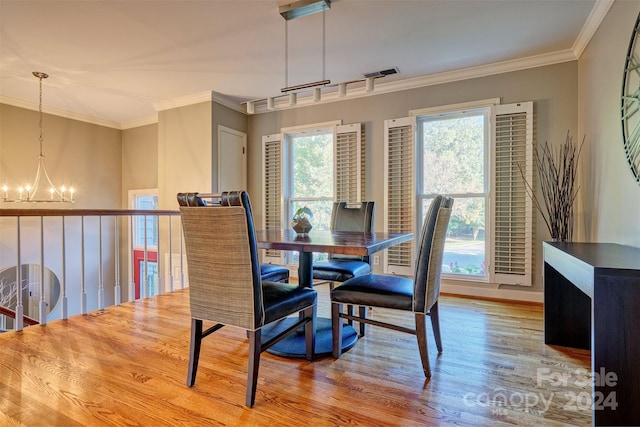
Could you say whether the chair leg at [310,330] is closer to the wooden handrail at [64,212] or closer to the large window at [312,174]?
the wooden handrail at [64,212]

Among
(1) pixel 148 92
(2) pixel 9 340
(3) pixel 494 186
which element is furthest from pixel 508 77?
(2) pixel 9 340

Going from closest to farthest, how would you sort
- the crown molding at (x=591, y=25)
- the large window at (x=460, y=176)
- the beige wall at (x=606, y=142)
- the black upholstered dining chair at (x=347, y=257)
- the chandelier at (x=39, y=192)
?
the beige wall at (x=606, y=142) < the crown molding at (x=591, y=25) < the black upholstered dining chair at (x=347, y=257) < the large window at (x=460, y=176) < the chandelier at (x=39, y=192)

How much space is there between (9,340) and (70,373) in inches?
35.9

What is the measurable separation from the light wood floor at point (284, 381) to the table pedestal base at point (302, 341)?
0.17 ft

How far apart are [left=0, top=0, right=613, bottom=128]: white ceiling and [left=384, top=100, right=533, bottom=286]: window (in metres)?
0.56

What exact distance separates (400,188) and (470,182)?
78 centimetres

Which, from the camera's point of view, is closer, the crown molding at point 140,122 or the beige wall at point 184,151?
the beige wall at point 184,151

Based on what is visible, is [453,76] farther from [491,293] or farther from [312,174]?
[491,293]

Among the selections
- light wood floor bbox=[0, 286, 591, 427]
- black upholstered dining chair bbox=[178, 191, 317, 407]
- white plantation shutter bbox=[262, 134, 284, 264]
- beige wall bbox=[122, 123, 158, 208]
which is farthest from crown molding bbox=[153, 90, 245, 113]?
black upholstered dining chair bbox=[178, 191, 317, 407]

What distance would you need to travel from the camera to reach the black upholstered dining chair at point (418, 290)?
180 cm

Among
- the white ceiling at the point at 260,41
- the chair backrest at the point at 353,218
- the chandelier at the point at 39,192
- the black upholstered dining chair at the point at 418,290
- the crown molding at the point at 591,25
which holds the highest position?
the white ceiling at the point at 260,41

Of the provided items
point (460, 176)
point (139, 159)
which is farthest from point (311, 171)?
point (139, 159)

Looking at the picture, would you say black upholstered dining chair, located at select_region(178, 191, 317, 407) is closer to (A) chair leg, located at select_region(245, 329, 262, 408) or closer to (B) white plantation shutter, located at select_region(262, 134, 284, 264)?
(A) chair leg, located at select_region(245, 329, 262, 408)

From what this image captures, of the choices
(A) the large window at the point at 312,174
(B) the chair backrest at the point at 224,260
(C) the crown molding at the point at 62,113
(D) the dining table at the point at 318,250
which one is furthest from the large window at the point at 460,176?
(C) the crown molding at the point at 62,113
